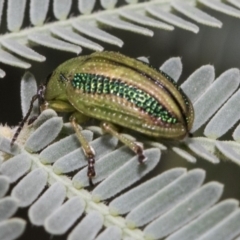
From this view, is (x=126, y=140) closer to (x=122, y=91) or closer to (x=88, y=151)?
(x=88, y=151)

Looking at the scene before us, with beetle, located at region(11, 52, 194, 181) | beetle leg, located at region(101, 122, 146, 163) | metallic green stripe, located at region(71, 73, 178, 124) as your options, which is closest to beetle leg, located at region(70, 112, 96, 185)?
beetle, located at region(11, 52, 194, 181)

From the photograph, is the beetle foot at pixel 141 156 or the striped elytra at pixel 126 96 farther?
the striped elytra at pixel 126 96

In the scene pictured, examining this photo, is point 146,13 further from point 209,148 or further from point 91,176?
point 91,176

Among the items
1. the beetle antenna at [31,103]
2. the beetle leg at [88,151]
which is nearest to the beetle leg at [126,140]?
the beetle leg at [88,151]

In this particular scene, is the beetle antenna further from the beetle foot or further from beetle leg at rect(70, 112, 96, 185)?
the beetle foot

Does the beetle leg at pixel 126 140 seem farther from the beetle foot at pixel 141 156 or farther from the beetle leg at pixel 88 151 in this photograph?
the beetle leg at pixel 88 151

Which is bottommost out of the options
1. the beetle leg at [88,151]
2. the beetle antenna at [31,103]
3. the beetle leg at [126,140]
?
the beetle antenna at [31,103]

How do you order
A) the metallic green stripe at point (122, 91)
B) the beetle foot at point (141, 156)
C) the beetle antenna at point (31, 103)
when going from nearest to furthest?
1. the beetle foot at point (141, 156)
2. the beetle antenna at point (31, 103)
3. the metallic green stripe at point (122, 91)

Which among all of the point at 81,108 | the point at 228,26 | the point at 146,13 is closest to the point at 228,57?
the point at 228,26
